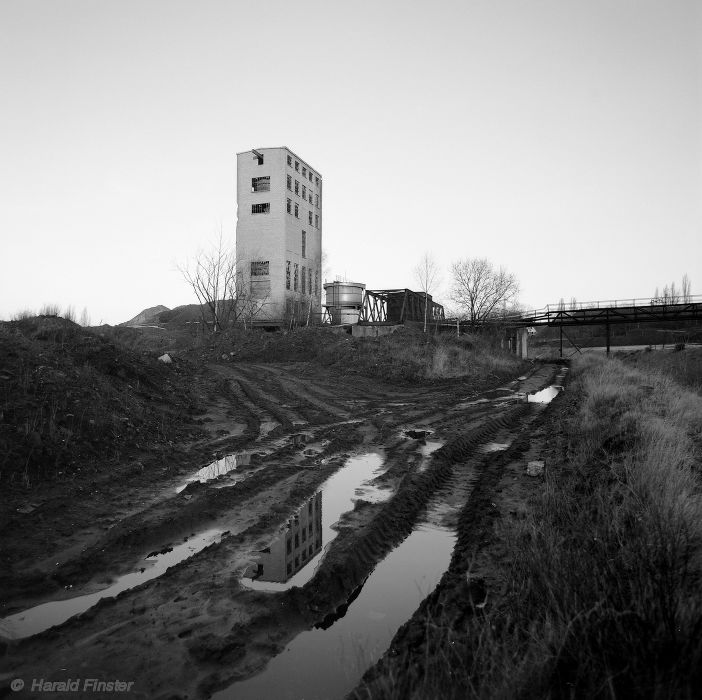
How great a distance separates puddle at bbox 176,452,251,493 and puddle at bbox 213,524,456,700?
12.0 ft

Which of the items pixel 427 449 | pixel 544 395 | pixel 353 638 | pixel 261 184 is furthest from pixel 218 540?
pixel 261 184

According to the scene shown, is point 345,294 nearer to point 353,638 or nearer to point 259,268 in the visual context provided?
point 259,268

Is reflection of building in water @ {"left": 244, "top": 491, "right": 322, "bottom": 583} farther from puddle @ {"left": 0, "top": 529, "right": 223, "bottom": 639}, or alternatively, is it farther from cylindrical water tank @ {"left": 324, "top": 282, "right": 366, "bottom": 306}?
cylindrical water tank @ {"left": 324, "top": 282, "right": 366, "bottom": 306}

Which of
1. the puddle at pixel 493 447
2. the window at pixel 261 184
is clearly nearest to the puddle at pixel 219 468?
the puddle at pixel 493 447

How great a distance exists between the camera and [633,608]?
2869 millimetres

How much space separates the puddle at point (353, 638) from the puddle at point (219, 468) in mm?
3650

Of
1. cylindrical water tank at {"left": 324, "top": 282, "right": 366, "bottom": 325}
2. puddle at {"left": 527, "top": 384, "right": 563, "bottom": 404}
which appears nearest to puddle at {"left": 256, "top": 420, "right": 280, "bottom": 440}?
puddle at {"left": 527, "top": 384, "right": 563, "bottom": 404}

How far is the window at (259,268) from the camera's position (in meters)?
39.5

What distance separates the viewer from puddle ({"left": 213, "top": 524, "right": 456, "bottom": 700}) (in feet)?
10.3

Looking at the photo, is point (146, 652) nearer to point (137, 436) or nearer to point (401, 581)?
point (401, 581)

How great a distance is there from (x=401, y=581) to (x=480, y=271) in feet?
172

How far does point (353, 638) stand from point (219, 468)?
513 cm

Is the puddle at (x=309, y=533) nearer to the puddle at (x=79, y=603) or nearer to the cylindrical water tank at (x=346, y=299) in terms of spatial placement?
the puddle at (x=79, y=603)

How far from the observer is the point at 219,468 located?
27.1 feet
